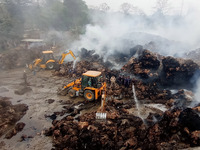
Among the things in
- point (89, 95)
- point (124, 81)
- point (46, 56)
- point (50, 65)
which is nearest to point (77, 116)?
point (89, 95)

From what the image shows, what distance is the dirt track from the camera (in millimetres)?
7398

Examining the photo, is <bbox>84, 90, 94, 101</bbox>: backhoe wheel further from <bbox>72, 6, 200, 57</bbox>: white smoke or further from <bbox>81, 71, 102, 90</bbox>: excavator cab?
<bbox>72, 6, 200, 57</bbox>: white smoke

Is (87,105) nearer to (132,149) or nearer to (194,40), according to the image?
(132,149)

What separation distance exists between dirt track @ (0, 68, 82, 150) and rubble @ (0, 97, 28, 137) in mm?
332

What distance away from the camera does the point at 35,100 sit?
11711mm

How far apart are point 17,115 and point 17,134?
178 cm

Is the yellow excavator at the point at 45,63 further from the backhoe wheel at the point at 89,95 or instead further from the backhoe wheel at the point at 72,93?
the backhoe wheel at the point at 89,95

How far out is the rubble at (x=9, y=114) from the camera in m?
8.43

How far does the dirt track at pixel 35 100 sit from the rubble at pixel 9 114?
1.09ft

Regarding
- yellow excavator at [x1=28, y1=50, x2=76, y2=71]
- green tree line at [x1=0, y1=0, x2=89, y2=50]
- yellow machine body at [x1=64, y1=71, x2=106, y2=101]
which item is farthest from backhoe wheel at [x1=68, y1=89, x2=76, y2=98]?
green tree line at [x1=0, y1=0, x2=89, y2=50]

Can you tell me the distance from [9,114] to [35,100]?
248 cm

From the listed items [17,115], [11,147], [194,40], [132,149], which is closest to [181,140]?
[132,149]

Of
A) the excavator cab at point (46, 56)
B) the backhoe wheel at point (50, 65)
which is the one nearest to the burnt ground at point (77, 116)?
the backhoe wheel at point (50, 65)

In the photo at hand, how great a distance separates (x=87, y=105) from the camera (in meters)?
10.8
